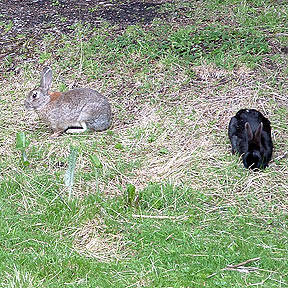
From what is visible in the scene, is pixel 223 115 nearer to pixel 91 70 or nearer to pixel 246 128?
pixel 246 128

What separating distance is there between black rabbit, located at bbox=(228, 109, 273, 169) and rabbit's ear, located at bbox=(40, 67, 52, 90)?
2.20 m

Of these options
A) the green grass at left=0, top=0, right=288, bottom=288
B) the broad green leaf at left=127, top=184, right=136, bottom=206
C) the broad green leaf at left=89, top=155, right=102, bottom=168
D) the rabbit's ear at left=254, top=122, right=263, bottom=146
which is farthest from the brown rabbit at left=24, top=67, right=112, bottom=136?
the rabbit's ear at left=254, top=122, right=263, bottom=146

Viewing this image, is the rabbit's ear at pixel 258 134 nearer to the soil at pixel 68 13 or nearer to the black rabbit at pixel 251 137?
the black rabbit at pixel 251 137

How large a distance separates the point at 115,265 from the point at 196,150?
6.50 ft

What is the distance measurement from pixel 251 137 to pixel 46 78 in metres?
2.53

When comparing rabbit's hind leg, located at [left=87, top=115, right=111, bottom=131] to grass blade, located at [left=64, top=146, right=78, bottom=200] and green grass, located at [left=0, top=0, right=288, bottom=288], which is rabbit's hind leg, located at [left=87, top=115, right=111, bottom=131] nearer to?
green grass, located at [left=0, top=0, right=288, bottom=288]

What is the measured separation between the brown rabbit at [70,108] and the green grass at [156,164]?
197 millimetres

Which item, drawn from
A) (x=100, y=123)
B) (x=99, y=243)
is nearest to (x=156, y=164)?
(x=100, y=123)

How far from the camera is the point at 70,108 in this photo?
668cm

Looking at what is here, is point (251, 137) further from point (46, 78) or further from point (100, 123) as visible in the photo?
point (46, 78)

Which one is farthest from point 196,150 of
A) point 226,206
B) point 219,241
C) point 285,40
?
point 285,40

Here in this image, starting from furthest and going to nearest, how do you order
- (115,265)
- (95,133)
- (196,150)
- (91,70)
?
(91,70), (95,133), (196,150), (115,265)

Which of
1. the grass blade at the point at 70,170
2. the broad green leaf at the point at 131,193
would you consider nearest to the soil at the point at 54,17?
the grass blade at the point at 70,170

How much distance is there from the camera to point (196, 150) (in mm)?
6109
